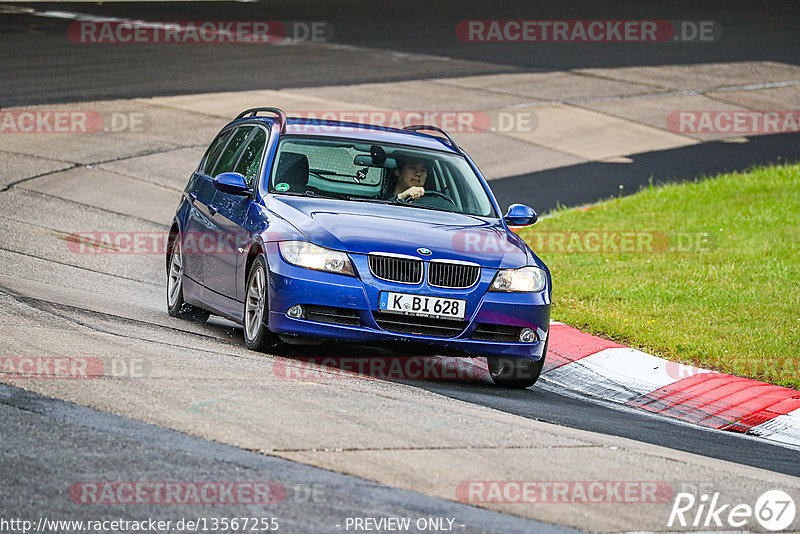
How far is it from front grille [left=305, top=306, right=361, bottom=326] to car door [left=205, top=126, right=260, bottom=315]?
3.49 feet

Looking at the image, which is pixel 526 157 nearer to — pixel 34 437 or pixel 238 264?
pixel 238 264

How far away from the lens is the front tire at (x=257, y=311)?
883cm

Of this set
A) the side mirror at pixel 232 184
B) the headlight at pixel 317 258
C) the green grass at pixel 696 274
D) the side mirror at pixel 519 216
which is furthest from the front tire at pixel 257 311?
the green grass at pixel 696 274

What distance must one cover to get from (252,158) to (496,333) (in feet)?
8.71

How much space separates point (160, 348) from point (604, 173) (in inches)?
532

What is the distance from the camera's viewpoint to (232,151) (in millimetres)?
10891

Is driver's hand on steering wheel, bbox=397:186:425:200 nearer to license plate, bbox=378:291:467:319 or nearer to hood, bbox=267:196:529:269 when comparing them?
hood, bbox=267:196:529:269

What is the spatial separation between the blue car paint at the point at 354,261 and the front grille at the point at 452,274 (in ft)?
0.15

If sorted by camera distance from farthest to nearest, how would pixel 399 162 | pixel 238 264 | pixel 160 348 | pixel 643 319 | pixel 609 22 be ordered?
pixel 609 22
pixel 643 319
pixel 399 162
pixel 238 264
pixel 160 348

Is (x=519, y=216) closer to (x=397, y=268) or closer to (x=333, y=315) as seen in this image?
(x=397, y=268)

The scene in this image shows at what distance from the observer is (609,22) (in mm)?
37375

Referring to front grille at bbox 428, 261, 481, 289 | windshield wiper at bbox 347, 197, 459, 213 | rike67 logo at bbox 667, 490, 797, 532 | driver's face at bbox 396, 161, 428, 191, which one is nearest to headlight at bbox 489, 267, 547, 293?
front grille at bbox 428, 261, 481, 289

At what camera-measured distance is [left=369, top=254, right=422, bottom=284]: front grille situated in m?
8.61

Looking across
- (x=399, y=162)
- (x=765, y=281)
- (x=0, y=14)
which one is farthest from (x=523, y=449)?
(x=0, y=14)
